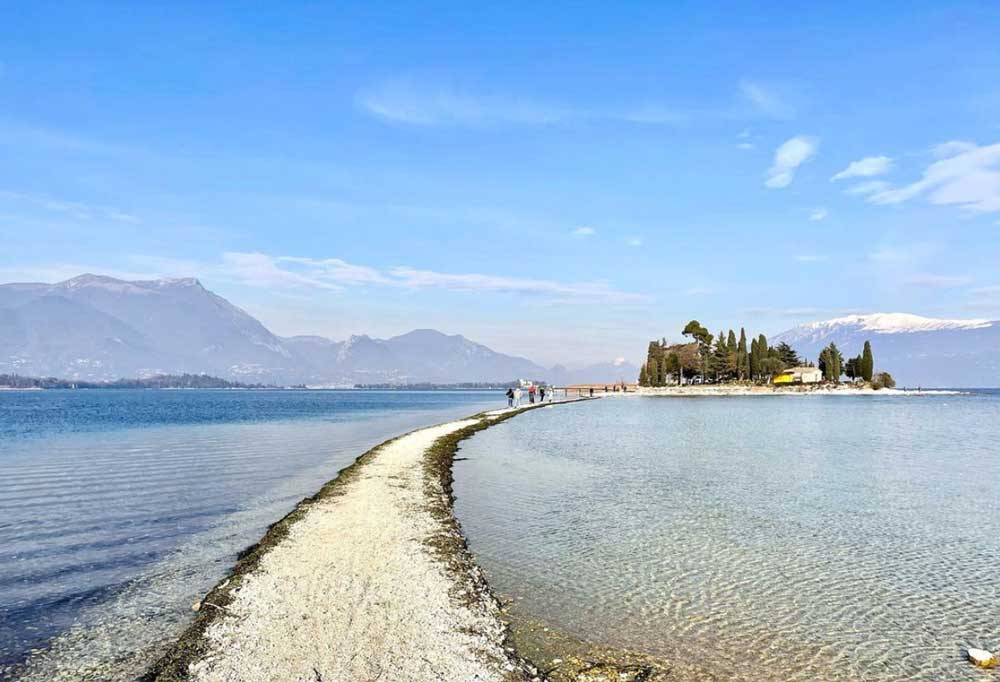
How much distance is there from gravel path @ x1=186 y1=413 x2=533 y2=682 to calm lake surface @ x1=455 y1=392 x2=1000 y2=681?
3.91 ft

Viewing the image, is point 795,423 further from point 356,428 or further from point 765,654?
point 765,654

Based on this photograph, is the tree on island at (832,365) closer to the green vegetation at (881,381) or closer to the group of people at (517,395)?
the green vegetation at (881,381)

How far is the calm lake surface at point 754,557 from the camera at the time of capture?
930 cm

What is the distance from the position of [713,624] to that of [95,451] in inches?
1374

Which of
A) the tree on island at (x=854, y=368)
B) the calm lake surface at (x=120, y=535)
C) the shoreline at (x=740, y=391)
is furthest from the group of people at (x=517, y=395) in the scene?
the tree on island at (x=854, y=368)

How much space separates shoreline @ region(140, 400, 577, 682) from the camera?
805cm

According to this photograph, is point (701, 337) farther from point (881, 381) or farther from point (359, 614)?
point (359, 614)

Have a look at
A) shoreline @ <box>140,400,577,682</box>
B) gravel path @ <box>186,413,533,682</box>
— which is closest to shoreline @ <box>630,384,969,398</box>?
shoreline @ <box>140,400,577,682</box>

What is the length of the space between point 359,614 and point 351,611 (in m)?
0.18

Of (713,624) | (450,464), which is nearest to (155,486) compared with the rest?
(450,464)

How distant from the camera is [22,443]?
39.9 metres

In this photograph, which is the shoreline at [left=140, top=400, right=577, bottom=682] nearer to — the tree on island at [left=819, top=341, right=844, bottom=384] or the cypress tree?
the cypress tree

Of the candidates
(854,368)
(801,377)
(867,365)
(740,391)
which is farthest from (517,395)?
(854,368)

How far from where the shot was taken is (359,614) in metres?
9.75
